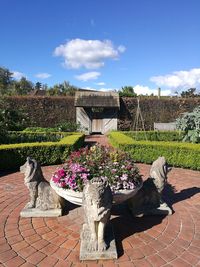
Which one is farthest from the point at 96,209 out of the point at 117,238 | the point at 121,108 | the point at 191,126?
the point at 121,108

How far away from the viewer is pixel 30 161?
4172mm

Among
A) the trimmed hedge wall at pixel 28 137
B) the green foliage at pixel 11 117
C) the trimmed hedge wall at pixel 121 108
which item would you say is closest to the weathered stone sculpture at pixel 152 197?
the trimmed hedge wall at pixel 28 137

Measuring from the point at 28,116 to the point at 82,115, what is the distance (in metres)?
4.23

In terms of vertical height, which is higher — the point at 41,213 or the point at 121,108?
the point at 121,108

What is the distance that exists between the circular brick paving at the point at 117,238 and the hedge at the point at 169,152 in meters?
3.09

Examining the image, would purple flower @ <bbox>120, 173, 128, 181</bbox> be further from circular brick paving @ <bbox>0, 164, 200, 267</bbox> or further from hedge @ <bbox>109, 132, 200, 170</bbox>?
hedge @ <bbox>109, 132, 200, 170</bbox>

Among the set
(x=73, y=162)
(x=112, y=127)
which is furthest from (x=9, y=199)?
(x=112, y=127)

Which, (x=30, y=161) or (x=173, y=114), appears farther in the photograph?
(x=173, y=114)

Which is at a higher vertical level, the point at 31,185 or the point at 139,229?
the point at 31,185

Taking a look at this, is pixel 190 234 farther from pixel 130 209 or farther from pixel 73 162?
pixel 73 162

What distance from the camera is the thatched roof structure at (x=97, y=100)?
18.7 meters

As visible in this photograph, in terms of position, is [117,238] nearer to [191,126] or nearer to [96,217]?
[96,217]

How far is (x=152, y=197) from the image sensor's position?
14.3 ft

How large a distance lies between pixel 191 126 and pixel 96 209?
850cm
